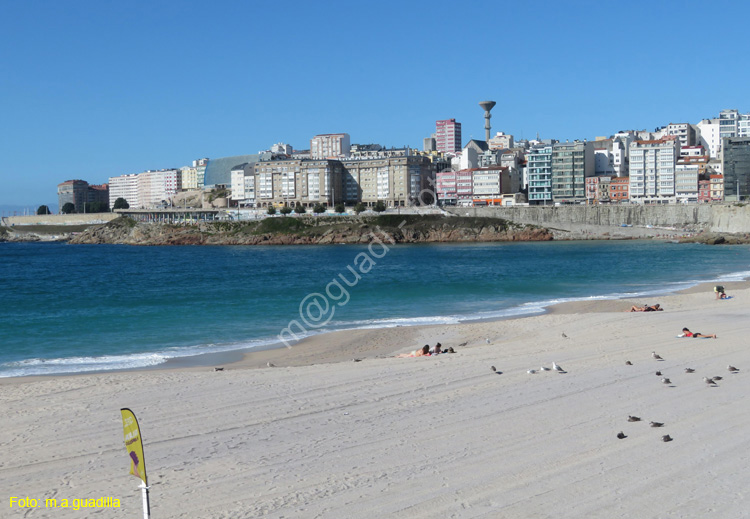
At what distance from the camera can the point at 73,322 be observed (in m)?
23.6

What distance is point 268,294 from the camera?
104 ft

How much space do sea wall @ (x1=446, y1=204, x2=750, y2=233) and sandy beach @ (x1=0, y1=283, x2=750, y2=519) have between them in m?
69.3

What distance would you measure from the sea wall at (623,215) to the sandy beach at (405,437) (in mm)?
69329

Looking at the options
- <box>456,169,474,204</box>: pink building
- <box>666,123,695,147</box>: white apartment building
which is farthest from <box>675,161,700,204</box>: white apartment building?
<box>456,169,474,204</box>: pink building

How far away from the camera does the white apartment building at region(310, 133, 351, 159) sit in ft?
521

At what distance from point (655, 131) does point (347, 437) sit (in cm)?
14390

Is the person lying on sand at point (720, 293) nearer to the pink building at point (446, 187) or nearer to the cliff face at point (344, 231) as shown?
the cliff face at point (344, 231)

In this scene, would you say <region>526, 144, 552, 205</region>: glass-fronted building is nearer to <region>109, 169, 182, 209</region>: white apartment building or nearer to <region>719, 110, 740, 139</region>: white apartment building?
<region>719, 110, 740, 139</region>: white apartment building

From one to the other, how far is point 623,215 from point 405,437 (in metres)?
79.7

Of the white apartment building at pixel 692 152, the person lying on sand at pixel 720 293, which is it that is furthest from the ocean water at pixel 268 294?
the white apartment building at pixel 692 152

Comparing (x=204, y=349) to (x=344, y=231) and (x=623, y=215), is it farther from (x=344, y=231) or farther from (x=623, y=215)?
(x=623, y=215)

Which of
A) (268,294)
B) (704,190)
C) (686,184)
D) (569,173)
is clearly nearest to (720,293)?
(268,294)

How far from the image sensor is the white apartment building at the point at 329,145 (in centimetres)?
15888

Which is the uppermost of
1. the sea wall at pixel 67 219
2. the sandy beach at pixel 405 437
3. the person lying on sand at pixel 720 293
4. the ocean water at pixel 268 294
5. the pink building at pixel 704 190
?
the pink building at pixel 704 190
